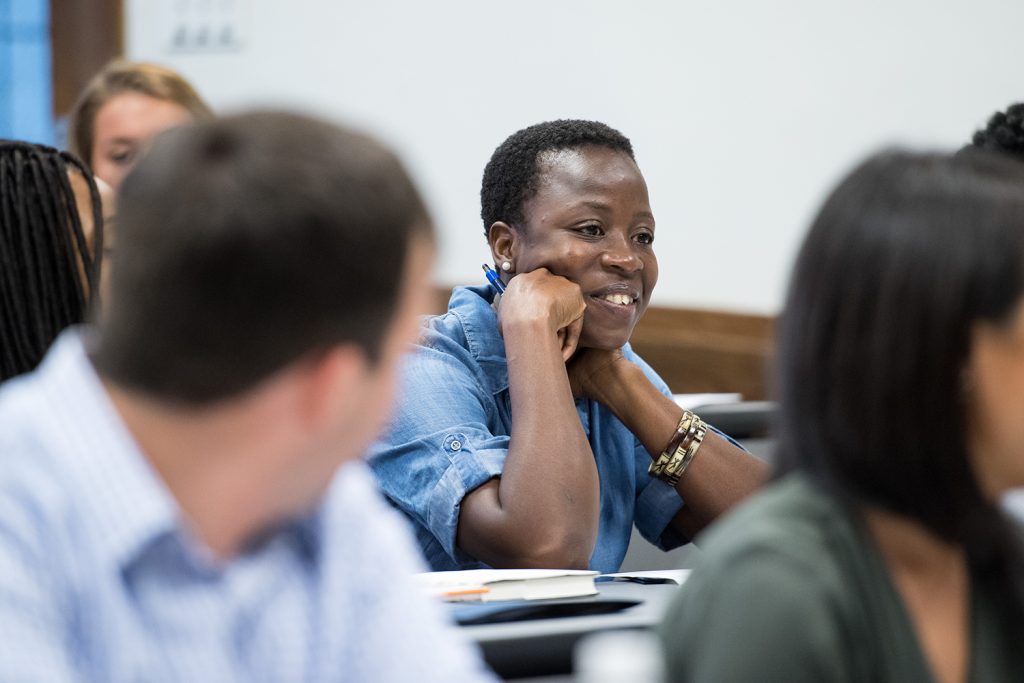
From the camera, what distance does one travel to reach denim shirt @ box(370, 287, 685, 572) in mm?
1826

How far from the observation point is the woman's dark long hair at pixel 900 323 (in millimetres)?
856

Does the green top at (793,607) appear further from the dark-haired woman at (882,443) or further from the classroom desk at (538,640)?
the classroom desk at (538,640)

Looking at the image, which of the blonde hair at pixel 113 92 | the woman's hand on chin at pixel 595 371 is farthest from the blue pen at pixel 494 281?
the blonde hair at pixel 113 92

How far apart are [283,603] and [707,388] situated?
257 cm

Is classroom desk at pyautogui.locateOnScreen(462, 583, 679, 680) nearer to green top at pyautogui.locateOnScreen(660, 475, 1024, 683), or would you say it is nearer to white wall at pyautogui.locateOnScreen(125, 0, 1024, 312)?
green top at pyautogui.locateOnScreen(660, 475, 1024, 683)

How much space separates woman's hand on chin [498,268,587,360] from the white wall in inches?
19.6

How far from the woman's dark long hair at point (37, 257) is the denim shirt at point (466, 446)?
517 millimetres

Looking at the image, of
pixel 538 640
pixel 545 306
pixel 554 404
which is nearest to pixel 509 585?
pixel 538 640

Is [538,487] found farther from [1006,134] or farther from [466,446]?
[1006,134]

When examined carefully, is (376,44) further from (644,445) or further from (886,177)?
(886,177)

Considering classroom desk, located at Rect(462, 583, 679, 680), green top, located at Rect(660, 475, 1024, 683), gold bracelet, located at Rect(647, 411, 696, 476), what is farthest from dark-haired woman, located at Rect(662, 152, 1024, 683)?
gold bracelet, located at Rect(647, 411, 696, 476)

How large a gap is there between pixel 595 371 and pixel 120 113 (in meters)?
1.59

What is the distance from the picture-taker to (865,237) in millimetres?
875

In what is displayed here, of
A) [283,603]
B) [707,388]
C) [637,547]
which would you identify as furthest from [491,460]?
[707,388]
